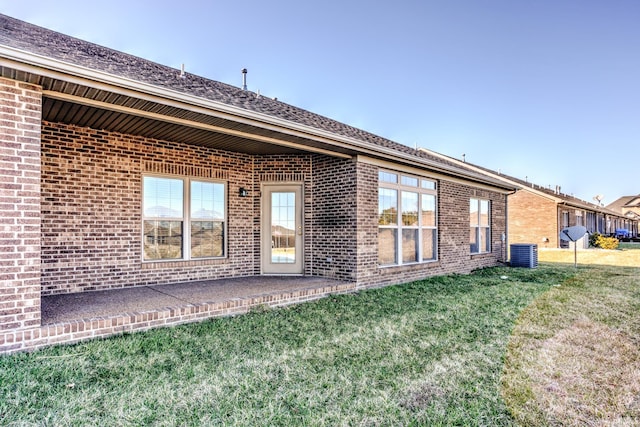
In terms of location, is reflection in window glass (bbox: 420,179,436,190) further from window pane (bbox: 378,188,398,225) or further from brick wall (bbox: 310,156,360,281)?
brick wall (bbox: 310,156,360,281)

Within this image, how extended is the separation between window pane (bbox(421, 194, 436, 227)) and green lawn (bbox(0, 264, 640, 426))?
387 cm

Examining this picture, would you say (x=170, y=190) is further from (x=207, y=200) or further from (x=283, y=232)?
(x=283, y=232)

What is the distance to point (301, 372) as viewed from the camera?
3426mm

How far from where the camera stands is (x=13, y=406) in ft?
8.77

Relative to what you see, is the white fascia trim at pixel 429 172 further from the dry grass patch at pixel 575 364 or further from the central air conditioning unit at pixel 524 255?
the dry grass patch at pixel 575 364

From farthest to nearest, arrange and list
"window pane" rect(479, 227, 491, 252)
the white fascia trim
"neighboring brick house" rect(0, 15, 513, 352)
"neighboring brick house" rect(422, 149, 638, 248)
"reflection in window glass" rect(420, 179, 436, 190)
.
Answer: "neighboring brick house" rect(422, 149, 638, 248)
"window pane" rect(479, 227, 491, 252)
"reflection in window glass" rect(420, 179, 436, 190)
the white fascia trim
"neighboring brick house" rect(0, 15, 513, 352)

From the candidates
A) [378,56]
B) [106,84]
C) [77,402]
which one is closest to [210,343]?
[77,402]

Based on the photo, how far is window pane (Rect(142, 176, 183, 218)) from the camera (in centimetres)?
669

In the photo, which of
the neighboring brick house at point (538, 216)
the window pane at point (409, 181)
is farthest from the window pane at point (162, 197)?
the neighboring brick house at point (538, 216)

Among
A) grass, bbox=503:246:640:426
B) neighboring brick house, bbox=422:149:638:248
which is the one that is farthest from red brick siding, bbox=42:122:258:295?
neighboring brick house, bbox=422:149:638:248

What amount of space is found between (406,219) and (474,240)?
404 cm

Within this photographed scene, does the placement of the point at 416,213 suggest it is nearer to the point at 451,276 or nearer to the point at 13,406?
the point at 451,276

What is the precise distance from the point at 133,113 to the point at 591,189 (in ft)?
174

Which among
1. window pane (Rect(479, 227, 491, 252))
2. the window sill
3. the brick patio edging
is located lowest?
the brick patio edging
